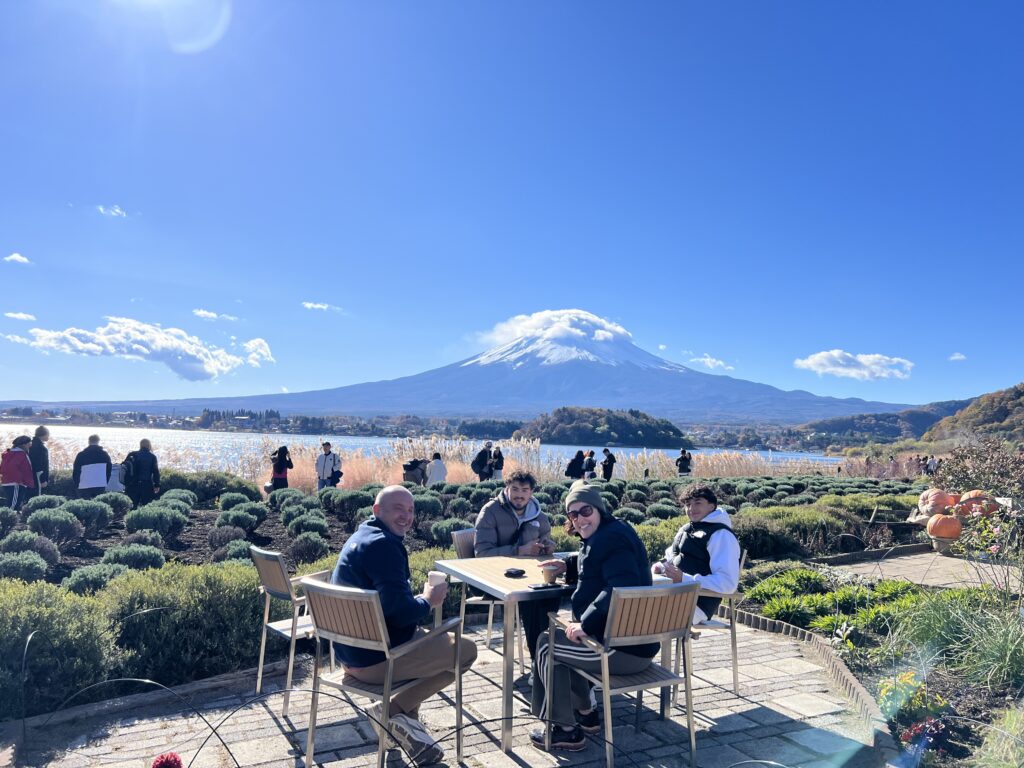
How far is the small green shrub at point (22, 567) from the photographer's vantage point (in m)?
5.89

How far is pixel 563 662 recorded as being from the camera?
3.22 meters

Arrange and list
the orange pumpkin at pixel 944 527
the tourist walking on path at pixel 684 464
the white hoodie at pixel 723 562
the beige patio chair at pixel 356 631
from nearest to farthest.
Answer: the beige patio chair at pixel 356 631, the white hoodie at pixel 723 562, the orange pumpkin at pixel 944 527, the tourist walking on path at pixel 684 464

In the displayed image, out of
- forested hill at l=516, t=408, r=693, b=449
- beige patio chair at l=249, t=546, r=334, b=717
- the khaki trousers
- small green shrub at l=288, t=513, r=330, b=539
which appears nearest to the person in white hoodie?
the khaki trousers

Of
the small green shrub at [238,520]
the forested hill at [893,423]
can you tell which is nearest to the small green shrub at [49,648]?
the small green shrub at [238,520]

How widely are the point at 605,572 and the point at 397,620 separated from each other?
943 mm

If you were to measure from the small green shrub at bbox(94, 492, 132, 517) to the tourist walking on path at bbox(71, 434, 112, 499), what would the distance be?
0.27 m

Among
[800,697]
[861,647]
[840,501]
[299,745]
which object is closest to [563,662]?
[299,745]

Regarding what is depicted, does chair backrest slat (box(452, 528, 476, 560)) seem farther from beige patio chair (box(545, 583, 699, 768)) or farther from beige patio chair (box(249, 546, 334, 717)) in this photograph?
beige patio chair (box(545, 583, 699, 768))

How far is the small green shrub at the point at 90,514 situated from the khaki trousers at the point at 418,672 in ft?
22.7

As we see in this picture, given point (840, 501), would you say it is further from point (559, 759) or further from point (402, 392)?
point (402, 392)

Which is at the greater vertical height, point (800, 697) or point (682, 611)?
point (682, 611)

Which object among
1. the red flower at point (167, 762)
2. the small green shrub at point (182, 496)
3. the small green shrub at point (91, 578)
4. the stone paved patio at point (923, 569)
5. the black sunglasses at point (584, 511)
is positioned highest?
the black sunglasses at point (584, 511)

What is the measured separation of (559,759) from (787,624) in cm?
288

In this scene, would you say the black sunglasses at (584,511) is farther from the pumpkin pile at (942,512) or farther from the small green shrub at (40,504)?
the small green shrub at (40,504)
